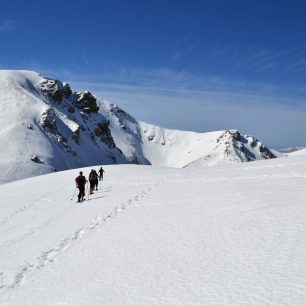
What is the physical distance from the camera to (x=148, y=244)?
12.5 meters

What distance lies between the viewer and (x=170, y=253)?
11242mm

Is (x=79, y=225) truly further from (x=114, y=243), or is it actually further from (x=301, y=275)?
(x=301, y=275)

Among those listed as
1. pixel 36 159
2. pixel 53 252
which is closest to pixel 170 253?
pixel 53 252

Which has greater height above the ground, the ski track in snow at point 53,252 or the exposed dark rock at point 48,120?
the exposed dark rock at point 48,120

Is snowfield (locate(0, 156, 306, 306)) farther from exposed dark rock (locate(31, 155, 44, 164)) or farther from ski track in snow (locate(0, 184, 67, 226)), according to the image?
exposed dark rock (locate(31, 155, 44, 164))

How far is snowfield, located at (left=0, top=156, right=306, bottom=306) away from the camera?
8484 mm

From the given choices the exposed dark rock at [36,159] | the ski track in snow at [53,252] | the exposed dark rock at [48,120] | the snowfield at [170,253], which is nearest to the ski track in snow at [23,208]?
the snowfield at [170,253]

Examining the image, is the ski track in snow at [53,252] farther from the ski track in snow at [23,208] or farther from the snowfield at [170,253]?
the ski track in snow at [23,208]

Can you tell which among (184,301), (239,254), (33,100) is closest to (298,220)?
(239,254)

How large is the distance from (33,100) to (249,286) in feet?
532

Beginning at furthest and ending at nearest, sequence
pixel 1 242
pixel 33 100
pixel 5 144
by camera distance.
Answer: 1. pixel 33 100
2. pixel 5 144
3. pixel 1 242

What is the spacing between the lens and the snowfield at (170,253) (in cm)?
848

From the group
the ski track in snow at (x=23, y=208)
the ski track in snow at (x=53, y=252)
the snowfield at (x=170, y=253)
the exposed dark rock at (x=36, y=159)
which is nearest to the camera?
the snowfield at (x=170, y=253)

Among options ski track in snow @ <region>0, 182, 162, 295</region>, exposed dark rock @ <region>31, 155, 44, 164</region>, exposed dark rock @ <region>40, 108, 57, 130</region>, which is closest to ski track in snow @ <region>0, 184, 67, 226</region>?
ski track in snow @ <region>0, 182, 162, 295</region>
